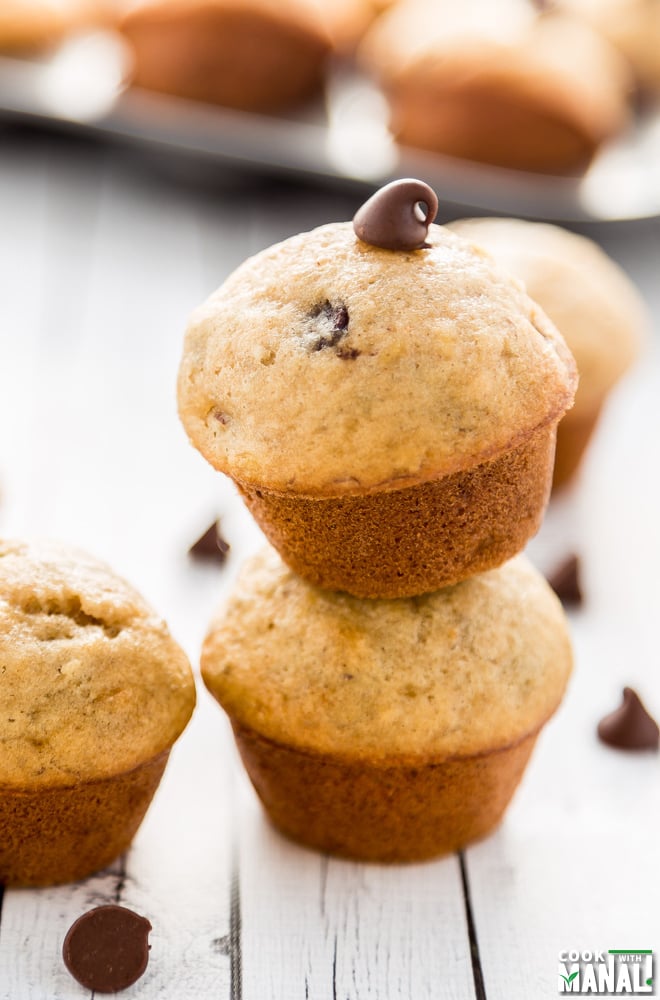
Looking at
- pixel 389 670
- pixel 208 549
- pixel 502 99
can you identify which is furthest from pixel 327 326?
pixel 502 99

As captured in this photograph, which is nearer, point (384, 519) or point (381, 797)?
point (384, 519)

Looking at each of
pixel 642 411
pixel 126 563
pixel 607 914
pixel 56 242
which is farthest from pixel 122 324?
pixel 607 914

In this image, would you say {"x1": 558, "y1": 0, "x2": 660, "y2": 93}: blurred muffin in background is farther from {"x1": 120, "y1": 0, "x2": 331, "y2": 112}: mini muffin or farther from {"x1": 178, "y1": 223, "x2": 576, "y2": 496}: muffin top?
{"x1": 178, "y1": 223, "x2": 576, "y2": 496}: muffin top

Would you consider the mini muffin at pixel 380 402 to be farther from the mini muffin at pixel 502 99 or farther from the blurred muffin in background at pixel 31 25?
the blurred muffin in background at pixel 31 25

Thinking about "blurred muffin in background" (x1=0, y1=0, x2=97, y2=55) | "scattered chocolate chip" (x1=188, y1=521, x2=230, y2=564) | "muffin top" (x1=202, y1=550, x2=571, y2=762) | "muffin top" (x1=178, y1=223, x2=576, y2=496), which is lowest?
"scattered chocolate chip" (x1=188, y1=521, x2=230, y2=564)

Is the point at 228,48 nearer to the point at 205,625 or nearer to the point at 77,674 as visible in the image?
the point at 205,625

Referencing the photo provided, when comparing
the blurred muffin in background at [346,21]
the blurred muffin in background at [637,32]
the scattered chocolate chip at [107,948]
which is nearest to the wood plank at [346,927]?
the scattered chocolate chip at [107,948]

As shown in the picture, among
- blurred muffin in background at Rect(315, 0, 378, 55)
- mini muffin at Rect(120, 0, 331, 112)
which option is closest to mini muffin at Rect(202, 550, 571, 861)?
mini muffin at Rect(120, 0, 331, 112)
